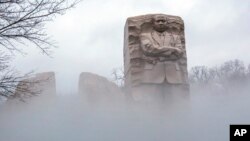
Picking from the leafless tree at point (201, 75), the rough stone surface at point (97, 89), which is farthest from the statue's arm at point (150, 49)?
the leafless tree at point (201, 75)

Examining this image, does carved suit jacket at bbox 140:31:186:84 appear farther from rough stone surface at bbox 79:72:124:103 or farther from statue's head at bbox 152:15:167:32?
rough stone surface at bbox 79:72:124:103

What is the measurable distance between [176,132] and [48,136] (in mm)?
2702

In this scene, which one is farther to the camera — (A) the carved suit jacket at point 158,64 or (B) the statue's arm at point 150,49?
(A) the carved suit jacket at point 158,64

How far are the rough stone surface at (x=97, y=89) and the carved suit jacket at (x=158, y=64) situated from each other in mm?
2431

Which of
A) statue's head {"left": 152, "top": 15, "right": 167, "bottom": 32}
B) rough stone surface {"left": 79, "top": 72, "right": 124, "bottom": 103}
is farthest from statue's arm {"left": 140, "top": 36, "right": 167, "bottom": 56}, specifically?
rough stone surface {"left": 79, "top": 72, "right": 124, "bottom": 103}

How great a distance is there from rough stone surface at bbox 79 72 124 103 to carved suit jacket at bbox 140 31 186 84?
95.7 inches

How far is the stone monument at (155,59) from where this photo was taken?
1044 cm

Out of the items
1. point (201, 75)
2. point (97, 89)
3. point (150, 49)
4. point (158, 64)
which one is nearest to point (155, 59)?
point (158, 64)

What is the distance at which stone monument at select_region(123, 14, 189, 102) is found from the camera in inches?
411

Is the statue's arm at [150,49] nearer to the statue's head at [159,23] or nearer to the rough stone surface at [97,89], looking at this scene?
the statue's head at [159,23]

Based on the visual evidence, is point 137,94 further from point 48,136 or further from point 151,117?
point 48,136

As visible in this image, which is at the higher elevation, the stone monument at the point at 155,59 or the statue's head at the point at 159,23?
the statue's head at the point at 159,23

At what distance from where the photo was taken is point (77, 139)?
8.19 meters

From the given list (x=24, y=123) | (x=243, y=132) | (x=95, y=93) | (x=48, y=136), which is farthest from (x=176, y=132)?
(x=95, y=93)
